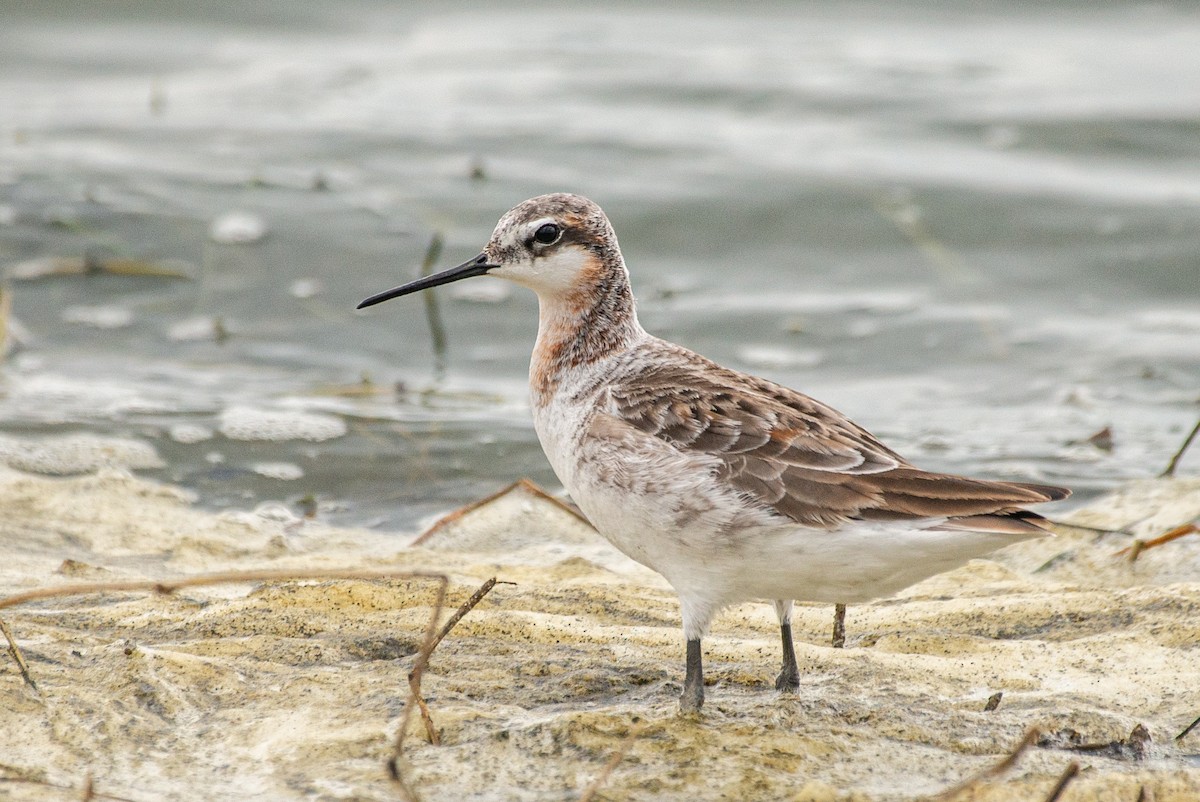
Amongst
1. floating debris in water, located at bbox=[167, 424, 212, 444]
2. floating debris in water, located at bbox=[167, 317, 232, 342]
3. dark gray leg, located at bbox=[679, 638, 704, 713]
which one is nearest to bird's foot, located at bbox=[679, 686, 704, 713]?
dark gray leg, located at bbox=[679, 638, 704, 713]

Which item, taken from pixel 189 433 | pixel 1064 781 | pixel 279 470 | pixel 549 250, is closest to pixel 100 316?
pixel 189 433

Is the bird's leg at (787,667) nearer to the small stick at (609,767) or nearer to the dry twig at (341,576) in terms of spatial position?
the small stick at (609,767)

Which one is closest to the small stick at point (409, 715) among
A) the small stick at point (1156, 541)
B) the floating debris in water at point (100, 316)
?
the small stick at point (1156, 541)

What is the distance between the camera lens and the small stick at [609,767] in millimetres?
3623

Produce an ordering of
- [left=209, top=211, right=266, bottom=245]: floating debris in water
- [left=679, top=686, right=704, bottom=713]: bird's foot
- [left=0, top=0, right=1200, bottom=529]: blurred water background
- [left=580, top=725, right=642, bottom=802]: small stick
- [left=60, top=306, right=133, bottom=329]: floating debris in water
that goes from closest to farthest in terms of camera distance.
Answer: [left=580, top=725, right=642, bottom=802]: small stick → [left=679, top=686, right=704, bottom=713]: bird's foot → [left=0, top=0, right=1200, bottom=529]: blurred water background → [left=60, top=306, right=133, bottom=329]: floating debris in water → [left=209, top=211, right=266, bottom=245]: floating debris in water

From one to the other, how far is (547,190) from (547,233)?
20.3 feet

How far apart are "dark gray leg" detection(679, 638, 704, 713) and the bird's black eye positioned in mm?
1783

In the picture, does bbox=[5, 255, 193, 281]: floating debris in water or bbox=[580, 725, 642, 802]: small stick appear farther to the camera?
bbox=[5, 255, 193, 281]: floating debris in water

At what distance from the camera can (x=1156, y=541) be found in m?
5.66

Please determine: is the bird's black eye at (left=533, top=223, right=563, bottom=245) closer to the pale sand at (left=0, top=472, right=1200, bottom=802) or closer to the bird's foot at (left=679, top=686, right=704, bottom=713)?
the pale sand at (left=0, top=472, right=1200, bottom=802)

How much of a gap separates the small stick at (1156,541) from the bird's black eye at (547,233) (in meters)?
2.65

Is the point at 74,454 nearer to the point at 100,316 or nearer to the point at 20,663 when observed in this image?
the point at 100,316

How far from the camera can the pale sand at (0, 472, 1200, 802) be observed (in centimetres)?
383

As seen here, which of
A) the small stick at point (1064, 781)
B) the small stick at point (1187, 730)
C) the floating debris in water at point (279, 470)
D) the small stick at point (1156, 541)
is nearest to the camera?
the small stick at point (1064, 781)
